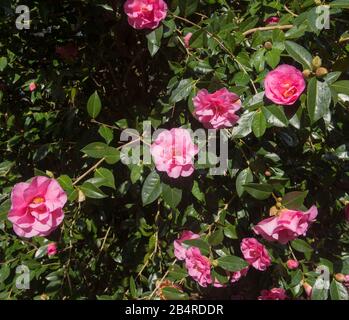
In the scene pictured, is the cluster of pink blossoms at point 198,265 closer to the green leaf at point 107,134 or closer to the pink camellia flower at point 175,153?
the pink camellia flower at point 175,153

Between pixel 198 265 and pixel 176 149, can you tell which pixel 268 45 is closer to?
A: pixel 176 149

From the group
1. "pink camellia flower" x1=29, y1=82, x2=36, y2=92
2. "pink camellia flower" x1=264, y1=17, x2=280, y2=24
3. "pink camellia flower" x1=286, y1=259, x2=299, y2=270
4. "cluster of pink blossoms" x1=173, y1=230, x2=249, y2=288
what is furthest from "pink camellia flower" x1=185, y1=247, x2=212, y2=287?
"pink camellia flower" x1=29, y1=82, x2=36, y2=92

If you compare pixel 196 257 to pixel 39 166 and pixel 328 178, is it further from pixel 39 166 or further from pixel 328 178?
pixel 39 166

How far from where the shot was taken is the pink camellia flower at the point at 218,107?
3.45ft

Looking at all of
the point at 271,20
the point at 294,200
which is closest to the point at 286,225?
the point at 294,200

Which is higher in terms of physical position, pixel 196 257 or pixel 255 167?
pixel 255 167

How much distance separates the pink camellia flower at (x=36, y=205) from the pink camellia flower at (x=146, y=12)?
18.6 inches

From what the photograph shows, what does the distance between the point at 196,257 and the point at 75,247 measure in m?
0.58

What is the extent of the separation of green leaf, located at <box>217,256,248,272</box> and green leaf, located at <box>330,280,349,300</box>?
0.25m

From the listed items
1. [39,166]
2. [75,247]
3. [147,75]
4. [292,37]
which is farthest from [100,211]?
[292,37]

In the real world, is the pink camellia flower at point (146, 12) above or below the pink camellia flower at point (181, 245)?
above

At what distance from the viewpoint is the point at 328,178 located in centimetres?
139

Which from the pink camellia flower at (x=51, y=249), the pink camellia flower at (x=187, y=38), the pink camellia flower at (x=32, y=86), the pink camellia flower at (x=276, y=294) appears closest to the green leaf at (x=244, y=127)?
the pink camellia flower at (x=187, y=38)

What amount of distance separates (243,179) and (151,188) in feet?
0.83
